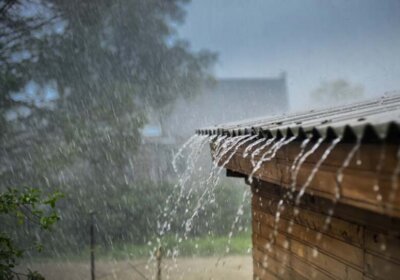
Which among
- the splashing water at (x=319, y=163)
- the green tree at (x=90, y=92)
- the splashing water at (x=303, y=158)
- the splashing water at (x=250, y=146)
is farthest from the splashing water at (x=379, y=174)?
the green tree at (x=90, y=92)

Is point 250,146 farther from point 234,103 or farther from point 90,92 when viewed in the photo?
point 234,103

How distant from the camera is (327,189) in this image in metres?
1.81

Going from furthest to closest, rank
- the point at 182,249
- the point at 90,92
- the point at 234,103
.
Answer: the point at 234,103 < the point at 90,92 < the point at 182,249

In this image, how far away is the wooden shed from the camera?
1454mm

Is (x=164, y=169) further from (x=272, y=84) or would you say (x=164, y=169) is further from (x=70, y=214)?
(x=272, y=84)

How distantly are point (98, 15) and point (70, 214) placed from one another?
8.57 metres

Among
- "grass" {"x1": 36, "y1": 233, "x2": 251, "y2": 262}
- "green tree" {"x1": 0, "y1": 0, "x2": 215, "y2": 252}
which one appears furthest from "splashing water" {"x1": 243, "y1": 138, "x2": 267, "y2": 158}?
"green tree" {"x1": 0, "y1": 0, "x2": 215, "y2": 252}

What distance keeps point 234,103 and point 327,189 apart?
27.9 meters

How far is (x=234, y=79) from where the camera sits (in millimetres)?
31156

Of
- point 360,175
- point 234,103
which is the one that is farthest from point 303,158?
point 234,103

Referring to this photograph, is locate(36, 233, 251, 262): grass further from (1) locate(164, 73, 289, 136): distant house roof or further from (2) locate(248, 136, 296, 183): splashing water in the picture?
(2) locate(248, 136, 296, 183): splashing water

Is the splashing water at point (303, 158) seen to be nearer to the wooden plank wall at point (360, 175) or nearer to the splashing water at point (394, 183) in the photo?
the wooden plank wall at point (360, 175)

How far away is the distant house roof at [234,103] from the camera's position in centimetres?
2395

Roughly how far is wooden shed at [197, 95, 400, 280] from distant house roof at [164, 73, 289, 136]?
19307 millimetres
